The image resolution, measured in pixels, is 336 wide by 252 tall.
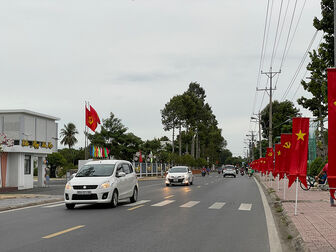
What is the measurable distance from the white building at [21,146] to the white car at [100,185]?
17001 mm

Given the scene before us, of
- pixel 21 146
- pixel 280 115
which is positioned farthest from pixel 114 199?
pixel 280 115

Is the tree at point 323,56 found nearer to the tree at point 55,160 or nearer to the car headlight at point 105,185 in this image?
the car headlight at point 105,185

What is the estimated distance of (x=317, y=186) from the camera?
88.3 feet

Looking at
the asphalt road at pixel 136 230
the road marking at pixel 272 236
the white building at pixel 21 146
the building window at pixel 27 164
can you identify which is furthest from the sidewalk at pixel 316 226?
the building window at pixel 27 164

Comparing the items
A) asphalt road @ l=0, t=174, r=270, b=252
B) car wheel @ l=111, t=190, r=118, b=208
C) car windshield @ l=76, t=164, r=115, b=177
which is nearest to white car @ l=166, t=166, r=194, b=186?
car windshield @ l=76, t=164, r=115, b=177

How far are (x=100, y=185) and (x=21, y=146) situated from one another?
2136cm

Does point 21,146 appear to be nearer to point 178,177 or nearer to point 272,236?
point 178,177

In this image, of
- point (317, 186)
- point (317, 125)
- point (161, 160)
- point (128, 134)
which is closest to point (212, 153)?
point (161, 160)

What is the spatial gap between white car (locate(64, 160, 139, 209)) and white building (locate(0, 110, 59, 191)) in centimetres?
1700

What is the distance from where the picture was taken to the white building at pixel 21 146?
34478 millimetres

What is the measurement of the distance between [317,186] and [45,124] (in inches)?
968

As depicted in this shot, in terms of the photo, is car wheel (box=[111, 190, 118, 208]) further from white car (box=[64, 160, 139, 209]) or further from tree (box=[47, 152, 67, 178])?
tree (box=[47, 152, 67, 178])

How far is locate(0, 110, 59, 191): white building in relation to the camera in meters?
34.5

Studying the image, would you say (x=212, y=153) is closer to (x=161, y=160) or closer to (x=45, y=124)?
(x=161, y=160)
